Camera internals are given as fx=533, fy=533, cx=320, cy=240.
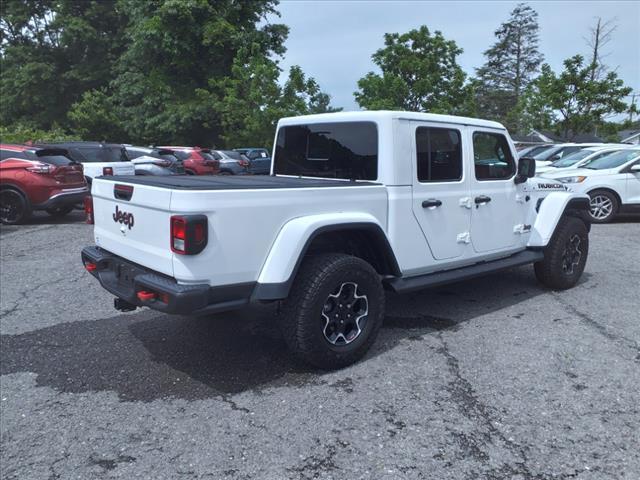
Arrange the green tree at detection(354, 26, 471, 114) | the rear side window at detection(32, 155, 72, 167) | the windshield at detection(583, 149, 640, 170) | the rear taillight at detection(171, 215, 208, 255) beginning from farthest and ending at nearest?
1. the green tree at detection(354, 26, 471, 114)
2. the windshield at detection(583, 149, 640, 170)
3. the rear side window at detection(32, 155, 72, 167)
4. the rear taillight at detection(171, 215, 208, 255)

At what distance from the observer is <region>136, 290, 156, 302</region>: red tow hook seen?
3.36 metres

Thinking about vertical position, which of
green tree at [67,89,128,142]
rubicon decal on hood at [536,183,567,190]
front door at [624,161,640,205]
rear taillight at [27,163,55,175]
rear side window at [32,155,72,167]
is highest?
green tree at [67,89,128,142]

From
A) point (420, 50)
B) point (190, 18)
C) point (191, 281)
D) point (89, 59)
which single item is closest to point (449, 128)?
point (191, 281)

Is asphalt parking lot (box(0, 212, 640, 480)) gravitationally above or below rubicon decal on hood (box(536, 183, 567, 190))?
below

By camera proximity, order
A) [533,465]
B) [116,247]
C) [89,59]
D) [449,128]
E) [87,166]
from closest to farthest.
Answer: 1. [533,465]
2. [116,247]
3. [449,128]
4. [87,166]
5. [89,59]

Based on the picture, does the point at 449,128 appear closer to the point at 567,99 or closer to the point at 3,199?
the point at 3,199

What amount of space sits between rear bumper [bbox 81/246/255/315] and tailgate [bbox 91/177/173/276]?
72 mm

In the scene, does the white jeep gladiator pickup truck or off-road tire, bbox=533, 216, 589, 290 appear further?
off-road tire, bbox=533, 216, 589, 290

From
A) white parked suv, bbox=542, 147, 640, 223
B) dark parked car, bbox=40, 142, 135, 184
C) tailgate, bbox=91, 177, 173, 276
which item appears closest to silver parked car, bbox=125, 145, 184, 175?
dark parked car, bbox=40, 142, 135, 184

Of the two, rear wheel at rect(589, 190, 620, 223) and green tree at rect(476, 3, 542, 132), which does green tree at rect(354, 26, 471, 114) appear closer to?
rear wheel at rect(589, 190, 620, 223)

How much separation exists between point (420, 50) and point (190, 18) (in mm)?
12504

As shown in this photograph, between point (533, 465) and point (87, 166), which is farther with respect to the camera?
point (87, 166)

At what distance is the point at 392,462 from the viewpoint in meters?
2.85

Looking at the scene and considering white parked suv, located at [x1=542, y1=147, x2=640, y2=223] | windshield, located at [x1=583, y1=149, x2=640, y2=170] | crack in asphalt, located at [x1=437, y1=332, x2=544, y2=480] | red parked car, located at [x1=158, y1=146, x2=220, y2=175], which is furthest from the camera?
red parked car, located at [x1=158, y1=146, x2=220, y2=175]
